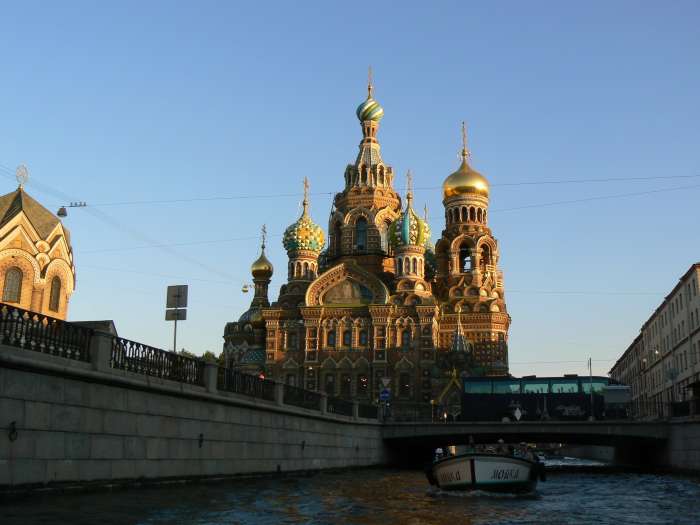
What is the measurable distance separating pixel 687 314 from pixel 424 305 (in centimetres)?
2239

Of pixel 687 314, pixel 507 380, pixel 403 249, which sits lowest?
pixel 507 380

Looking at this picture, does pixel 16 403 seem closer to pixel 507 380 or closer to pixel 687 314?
pixel 507 380

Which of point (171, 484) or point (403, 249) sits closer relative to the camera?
point (171, 484)

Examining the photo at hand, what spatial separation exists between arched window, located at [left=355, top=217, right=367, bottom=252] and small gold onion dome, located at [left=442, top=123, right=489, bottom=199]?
30.9 ft

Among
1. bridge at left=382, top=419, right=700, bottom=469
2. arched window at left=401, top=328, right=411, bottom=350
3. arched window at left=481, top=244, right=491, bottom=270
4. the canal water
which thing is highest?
arched window at left=481, top=244, right=491, bottom=270

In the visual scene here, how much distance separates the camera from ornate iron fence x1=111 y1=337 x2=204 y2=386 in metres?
21.9

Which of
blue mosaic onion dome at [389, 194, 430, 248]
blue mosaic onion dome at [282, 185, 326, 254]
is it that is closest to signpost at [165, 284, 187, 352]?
blue mosaic onion dome at [389, 194, 430, 248]

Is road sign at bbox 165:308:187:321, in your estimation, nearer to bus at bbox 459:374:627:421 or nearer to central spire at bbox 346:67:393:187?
bus at bbox 459:374:627:421

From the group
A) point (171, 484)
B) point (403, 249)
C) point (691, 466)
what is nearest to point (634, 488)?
point (691, 466)

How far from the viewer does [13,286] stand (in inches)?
2058

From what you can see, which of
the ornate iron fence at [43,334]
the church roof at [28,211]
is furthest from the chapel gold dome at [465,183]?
the ornate iron fence at [43,334]

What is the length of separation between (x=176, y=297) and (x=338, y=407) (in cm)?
1727

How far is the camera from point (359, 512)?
829 inches

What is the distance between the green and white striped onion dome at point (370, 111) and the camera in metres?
91.4
